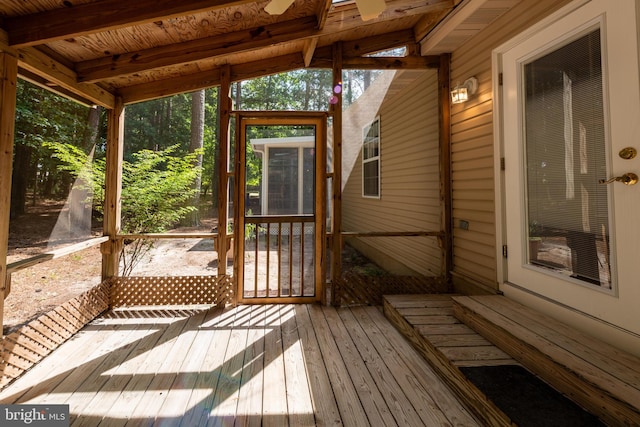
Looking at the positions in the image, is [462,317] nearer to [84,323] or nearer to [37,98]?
[84,323]

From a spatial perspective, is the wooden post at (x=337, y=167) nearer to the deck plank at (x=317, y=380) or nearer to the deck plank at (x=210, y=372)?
the deck plank at (x=317, y=380)

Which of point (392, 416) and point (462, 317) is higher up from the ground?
point (462, 317)

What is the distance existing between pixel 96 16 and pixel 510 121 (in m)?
3.16

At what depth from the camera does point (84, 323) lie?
298 centimetres

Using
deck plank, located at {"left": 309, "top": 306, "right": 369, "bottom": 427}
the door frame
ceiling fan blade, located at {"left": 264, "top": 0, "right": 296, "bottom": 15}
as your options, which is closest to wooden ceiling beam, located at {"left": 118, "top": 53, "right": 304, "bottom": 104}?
the door frame

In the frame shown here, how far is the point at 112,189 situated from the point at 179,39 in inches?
69.5

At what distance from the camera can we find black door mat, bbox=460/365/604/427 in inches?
56.1

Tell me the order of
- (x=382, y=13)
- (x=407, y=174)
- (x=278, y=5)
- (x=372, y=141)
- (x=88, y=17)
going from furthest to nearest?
(x=372, y=141) < (x=407, y=174) < (x=382, y=13) < (x=88, y=17) < (x=278, y=5)

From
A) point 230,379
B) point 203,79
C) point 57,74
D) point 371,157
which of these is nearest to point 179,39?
point 203,79

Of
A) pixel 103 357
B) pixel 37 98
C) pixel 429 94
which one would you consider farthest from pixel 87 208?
pixel 429 94

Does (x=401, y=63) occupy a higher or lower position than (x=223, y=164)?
higher

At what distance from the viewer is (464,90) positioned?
3.12 meters

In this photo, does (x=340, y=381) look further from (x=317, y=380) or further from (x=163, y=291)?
(x=163, y=291)

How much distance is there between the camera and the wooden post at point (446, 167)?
3477mm
